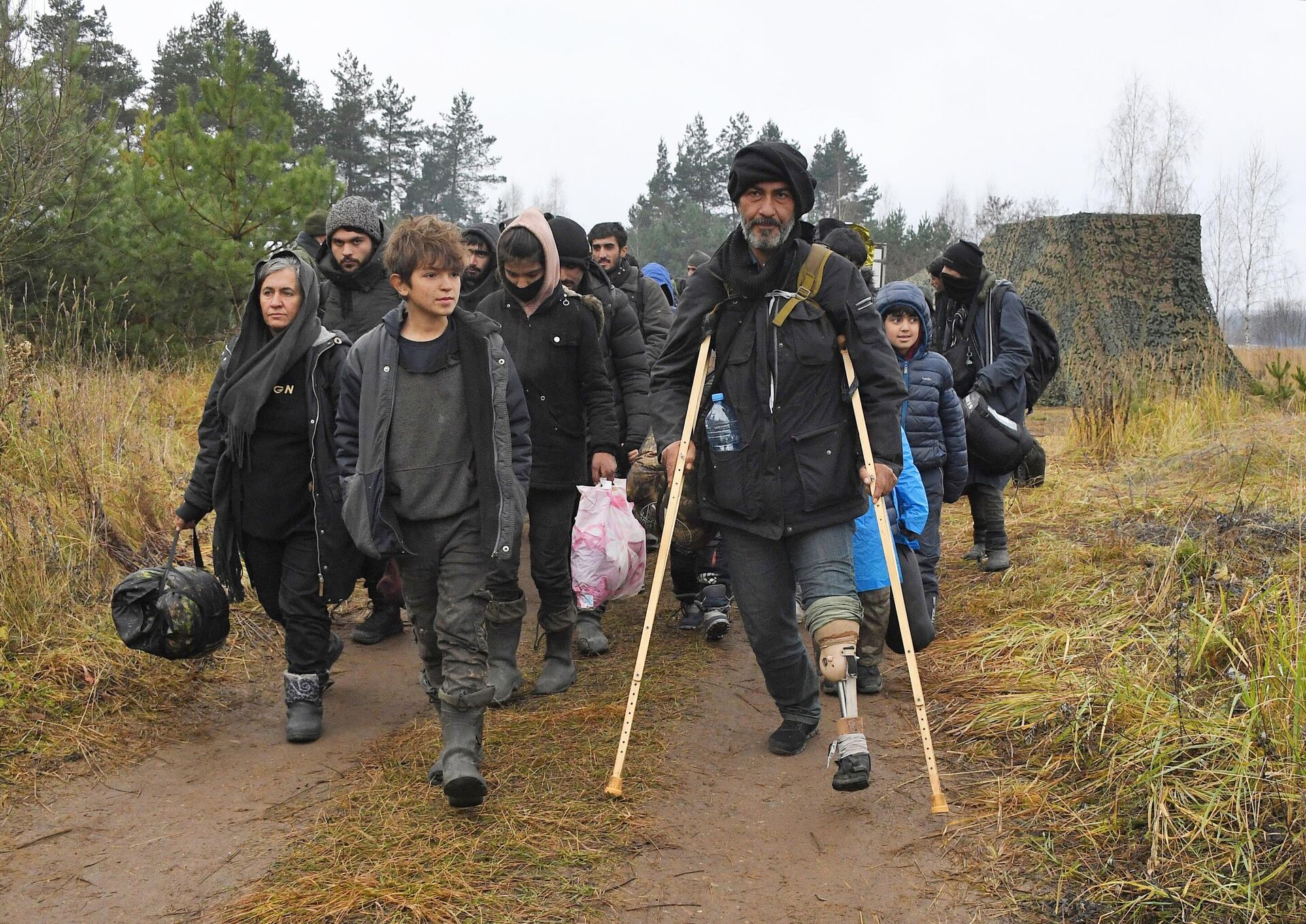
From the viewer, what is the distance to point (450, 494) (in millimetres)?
4062

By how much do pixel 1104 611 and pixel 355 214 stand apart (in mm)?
4369

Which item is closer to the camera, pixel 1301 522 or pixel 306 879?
pixel 306 879

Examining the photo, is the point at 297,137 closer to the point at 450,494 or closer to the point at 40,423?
the point at 40,423

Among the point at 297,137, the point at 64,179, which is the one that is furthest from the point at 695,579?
the point at 297,137

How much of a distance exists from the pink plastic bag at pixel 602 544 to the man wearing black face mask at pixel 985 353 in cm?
249

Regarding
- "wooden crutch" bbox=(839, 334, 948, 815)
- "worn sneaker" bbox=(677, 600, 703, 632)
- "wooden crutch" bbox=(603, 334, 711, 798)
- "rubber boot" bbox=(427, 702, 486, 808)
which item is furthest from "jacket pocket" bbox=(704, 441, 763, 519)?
"worn sneaker" bbox=(677, 600, 703, 632)

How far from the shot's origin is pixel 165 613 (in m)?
4.48

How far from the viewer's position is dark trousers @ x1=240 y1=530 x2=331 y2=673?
4.77 m

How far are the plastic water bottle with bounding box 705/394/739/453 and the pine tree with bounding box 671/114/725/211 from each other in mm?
43040

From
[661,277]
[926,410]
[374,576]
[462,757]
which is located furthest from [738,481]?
[661,277]

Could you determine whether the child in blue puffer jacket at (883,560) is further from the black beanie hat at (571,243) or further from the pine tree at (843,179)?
the pine tree at (843,179)

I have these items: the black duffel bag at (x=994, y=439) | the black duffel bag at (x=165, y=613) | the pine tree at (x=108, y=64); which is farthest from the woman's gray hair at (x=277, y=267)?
the pine tree at (x=108, y=64)

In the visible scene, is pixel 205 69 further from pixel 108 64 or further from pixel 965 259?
pixel 965 259

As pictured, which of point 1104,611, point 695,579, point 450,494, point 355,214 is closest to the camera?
point 450,494
